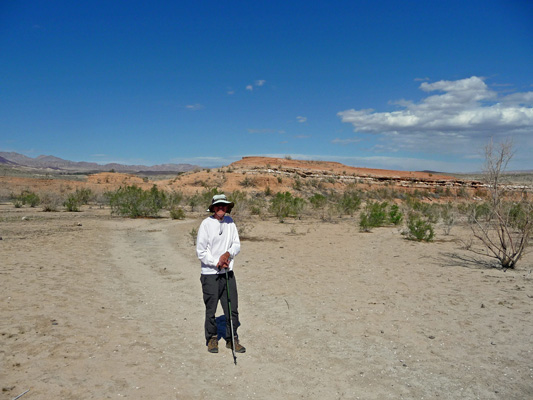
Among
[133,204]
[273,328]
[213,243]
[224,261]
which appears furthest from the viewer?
[133,204]

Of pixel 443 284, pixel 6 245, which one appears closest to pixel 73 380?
pixel 443 284

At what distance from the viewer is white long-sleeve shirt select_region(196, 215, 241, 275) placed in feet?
15.7

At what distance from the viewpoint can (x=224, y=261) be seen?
4.73m

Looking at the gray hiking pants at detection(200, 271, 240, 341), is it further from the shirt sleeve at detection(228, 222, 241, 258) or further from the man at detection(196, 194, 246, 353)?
the shirt sleeve at detection(228, 222, 241, 258)

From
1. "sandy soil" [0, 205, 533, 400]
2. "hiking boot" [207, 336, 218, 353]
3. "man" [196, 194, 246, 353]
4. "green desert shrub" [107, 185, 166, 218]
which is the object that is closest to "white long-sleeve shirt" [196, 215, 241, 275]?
"man" [196, 194, 246, 353]

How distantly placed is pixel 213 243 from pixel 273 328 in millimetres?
1796

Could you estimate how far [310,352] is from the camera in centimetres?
494

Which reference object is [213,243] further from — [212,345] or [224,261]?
[212,345]

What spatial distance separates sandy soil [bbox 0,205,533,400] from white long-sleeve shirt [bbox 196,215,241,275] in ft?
3.54

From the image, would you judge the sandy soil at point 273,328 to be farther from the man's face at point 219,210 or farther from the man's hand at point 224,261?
the man's face at point 219,210

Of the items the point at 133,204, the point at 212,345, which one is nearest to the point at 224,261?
the point at 212,345

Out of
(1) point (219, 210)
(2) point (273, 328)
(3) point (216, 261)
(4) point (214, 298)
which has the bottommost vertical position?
(2) point (273, 328)

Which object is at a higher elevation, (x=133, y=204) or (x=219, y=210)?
(x=219, y=210)

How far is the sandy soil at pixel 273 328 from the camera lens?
4031mm
